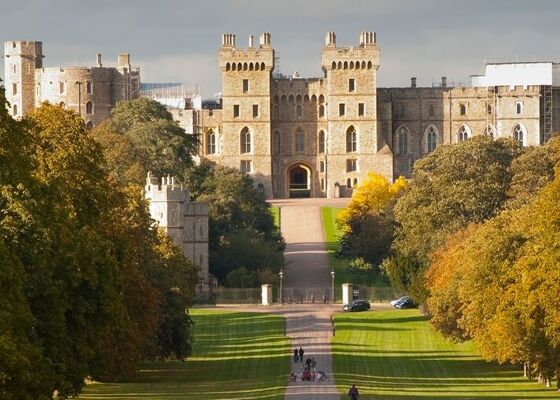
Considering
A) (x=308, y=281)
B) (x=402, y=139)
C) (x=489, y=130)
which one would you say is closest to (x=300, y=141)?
(x=402, y=139)

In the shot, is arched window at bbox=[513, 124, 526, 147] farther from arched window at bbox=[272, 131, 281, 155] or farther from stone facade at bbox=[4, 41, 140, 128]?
stone facade at bbox=[4, 41, 140, 128]

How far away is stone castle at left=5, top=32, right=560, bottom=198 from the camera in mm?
144500

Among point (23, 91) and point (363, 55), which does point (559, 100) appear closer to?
point (363, 55)

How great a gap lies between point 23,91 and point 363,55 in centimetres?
2457

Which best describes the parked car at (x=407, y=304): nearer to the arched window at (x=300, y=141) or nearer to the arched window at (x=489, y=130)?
the arched window at (x=300, y=141)

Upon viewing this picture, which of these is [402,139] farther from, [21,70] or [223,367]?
[223,367]

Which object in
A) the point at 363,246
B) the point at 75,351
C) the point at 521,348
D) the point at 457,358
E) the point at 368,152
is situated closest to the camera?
the point at 75,351

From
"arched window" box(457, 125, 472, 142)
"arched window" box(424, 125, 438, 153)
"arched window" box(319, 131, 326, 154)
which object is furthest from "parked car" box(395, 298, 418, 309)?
"arched window" box(457, 125, 472, 142)

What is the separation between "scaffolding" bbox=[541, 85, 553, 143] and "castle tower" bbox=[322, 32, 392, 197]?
1175cm

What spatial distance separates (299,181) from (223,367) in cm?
8253

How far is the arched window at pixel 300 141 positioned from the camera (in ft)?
482

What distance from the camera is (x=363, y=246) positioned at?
10769 centimetres

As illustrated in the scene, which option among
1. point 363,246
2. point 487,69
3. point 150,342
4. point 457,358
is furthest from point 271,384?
point 487,69

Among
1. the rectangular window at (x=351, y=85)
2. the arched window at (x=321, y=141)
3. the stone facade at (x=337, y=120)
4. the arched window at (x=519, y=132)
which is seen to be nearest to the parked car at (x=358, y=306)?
the stone facade at (x=337, y=120)
